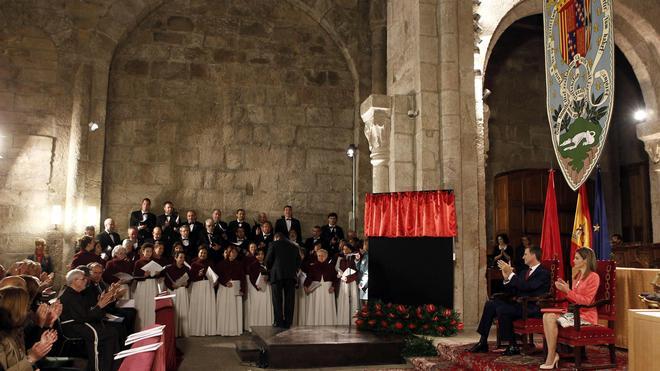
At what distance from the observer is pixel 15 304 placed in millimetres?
3289

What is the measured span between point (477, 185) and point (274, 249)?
9.55 ft

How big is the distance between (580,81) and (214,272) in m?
5.75

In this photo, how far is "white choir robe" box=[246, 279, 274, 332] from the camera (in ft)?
29.4

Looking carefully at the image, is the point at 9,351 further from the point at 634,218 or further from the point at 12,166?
the point at 634,218

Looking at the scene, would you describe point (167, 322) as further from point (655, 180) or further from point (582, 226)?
point (655, 180)

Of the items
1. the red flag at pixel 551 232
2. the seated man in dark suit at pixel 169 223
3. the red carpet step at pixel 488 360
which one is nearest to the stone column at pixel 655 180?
the red flag at pixel 551 232

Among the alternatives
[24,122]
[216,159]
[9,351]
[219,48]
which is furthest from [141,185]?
[9,351]

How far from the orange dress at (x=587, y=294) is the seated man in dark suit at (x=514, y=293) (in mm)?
396

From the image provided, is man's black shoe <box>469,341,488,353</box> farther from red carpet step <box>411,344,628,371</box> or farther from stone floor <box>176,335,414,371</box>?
stone floor <box>176,335,414,371</box>

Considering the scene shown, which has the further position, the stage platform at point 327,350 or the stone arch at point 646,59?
the stone arch at point 646,59

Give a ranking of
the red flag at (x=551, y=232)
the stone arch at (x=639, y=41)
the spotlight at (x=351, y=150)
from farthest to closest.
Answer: the spotlight at (x=351, y=150) < the stone arch at (x=639, y=41) < the red flag at (x=551, y=232)

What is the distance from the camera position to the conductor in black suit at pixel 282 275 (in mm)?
8266

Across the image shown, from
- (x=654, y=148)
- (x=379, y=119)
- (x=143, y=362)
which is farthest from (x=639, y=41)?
(x=143, y=362)

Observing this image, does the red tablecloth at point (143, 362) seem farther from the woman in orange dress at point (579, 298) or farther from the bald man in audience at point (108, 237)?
the bald man in audience at point (108, 237)
